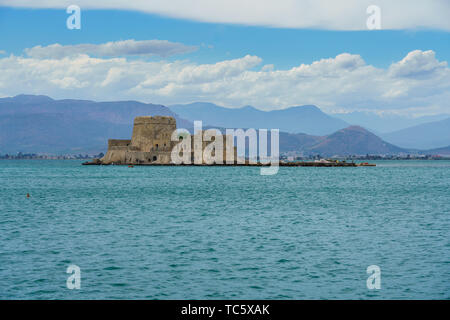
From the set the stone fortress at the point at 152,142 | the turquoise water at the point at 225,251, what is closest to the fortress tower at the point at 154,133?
the stone fortress at the point at 152,142

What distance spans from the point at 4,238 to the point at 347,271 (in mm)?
15255

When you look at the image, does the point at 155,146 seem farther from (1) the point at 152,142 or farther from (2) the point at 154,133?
(2) the point at 154,133

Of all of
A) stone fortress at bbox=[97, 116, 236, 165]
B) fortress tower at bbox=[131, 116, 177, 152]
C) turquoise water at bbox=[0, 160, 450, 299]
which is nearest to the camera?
turquoise water at bbox=[0, 160, 450, 299]

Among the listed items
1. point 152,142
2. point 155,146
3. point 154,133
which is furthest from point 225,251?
point 155,146

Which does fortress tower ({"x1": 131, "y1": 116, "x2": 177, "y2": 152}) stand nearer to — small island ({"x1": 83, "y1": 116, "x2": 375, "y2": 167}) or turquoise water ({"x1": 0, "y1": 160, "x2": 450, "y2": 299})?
small island ({"x1": 83, "y1": 116, "x2": 375, "y2": 167})

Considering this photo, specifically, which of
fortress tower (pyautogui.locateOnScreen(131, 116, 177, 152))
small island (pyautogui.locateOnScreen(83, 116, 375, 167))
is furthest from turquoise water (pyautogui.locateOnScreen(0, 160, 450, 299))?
fortress tower (pyautogui.locateOnScreen(131, 116, 177, 152))

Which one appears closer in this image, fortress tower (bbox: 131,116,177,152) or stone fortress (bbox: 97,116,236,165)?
fortress tower (bbox: 131,116,177,152)

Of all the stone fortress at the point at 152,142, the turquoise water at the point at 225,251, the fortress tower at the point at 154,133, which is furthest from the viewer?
the stone fortress at the point at 152,142

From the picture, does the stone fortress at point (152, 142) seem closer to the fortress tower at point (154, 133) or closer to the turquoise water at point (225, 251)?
the fortress tower at point (154, 133)

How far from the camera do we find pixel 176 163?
124938mm
